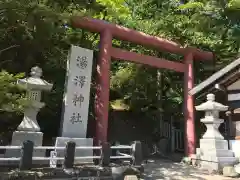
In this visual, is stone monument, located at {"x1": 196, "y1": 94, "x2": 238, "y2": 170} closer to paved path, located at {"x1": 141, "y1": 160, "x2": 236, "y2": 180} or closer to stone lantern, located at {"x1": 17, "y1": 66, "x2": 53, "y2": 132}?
paved path, located at {"x1": 141, "y1": 160, "x2": 236, "y2": 180}

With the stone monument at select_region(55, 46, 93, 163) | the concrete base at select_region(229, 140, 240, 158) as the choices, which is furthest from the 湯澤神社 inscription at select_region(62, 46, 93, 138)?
the concrete base at select_region(229, 140, 240, 158)

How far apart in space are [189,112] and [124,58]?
3.73 meters

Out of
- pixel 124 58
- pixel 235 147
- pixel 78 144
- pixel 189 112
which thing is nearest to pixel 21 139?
pixel 78 144

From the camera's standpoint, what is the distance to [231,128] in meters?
10.3

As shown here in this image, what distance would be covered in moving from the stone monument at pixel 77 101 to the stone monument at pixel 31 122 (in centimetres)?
68

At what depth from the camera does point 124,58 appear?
32.9ft

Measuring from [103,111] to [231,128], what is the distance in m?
5.30

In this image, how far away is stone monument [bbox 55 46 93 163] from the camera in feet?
26.0

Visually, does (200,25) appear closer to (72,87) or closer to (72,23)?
(72,23)

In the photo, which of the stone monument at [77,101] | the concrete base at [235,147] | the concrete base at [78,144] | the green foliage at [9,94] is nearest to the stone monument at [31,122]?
the concrete base at [78,144]

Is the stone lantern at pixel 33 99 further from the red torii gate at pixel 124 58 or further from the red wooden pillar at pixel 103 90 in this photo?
the red torii gate at pixel 124 58

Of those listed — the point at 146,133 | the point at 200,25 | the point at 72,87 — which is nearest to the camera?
the point at 72,87

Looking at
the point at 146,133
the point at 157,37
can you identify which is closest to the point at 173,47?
the point at 157,37

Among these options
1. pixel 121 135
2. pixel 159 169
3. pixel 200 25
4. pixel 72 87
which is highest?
pixel 200 25
